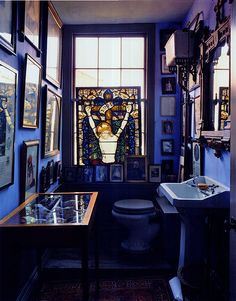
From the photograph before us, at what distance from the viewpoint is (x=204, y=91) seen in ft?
9.39

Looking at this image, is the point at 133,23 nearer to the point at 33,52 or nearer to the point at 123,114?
the point at 123,114

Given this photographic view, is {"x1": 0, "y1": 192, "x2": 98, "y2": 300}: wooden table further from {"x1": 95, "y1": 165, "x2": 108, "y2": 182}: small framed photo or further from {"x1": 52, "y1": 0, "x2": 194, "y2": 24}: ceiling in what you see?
{"x1": 52, "y1": 0, "x2": 194, "y2": 24}: ceiling

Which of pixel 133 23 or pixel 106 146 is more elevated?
pixel 133 23

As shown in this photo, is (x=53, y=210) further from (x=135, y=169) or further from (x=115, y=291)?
(x=135, y=169)

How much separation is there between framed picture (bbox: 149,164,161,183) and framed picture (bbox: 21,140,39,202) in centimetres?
167

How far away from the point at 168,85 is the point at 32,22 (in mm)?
2015

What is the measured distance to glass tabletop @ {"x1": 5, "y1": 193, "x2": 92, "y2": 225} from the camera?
190 cm

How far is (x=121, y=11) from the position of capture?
3.65 meters

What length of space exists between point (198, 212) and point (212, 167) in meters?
0.58

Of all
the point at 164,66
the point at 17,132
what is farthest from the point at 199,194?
the point at 164,66

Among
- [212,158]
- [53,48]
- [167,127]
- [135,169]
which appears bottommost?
[135,169]

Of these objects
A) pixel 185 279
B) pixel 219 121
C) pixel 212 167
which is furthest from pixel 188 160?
pixel 185 279

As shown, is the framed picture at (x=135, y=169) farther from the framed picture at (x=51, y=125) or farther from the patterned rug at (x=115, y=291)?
the patterned rug at (x=115, y=291)

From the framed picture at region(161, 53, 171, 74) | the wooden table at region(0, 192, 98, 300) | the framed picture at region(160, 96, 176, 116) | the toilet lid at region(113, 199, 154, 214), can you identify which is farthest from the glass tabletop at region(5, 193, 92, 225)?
the framed picture at region(161, 53, 171, 74)
